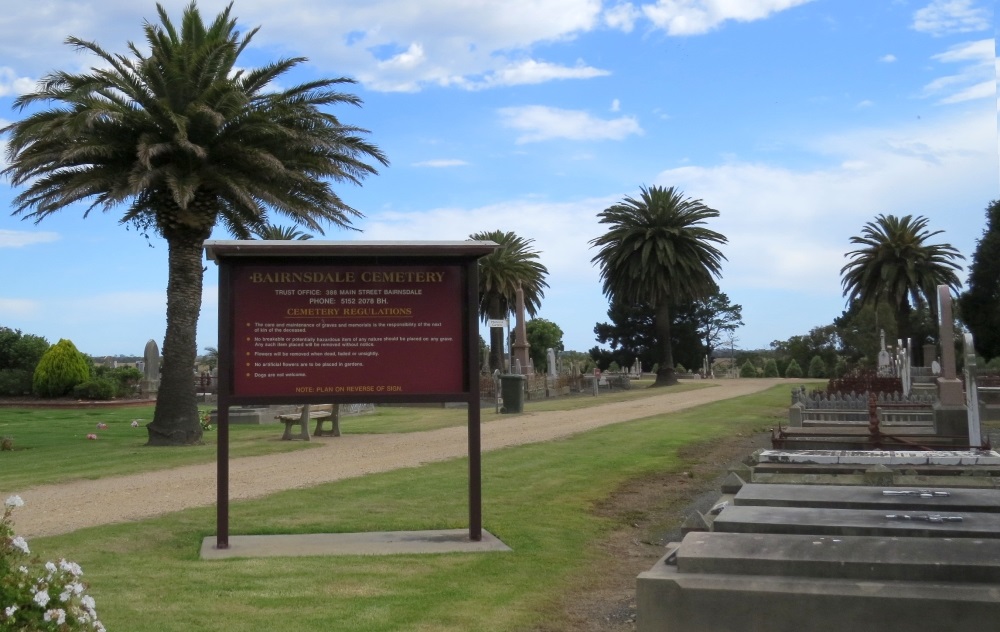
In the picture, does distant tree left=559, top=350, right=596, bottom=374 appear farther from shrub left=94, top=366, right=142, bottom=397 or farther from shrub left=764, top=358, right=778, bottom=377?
shrub left=94, top=366, right=142, bottom=397

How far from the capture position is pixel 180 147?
19516 mm

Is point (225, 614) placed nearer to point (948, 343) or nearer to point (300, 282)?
point (300, 282)

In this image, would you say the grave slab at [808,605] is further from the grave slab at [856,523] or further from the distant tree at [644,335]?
the distant tree at [644,335]

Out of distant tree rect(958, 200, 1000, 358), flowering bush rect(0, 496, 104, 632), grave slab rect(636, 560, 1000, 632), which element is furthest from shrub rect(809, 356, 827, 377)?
flowering bush rect(0, 496, 104, 632)

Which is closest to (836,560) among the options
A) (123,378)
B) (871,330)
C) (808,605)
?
(808,605)

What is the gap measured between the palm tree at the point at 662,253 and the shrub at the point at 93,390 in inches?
1101

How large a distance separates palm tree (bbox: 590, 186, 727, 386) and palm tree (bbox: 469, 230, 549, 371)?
4934 mm

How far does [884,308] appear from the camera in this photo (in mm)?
56469

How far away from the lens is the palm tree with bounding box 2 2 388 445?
19.4 m

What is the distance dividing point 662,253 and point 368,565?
47906 millimetres

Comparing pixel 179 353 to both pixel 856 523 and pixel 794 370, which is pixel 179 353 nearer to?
pixel 856 523

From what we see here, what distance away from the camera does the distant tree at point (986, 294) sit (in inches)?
2362

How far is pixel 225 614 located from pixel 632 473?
9.17 metres

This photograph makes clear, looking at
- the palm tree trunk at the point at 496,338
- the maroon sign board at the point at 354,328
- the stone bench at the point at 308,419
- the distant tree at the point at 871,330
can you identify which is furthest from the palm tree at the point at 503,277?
the maroon sign board at the point at 354,328
